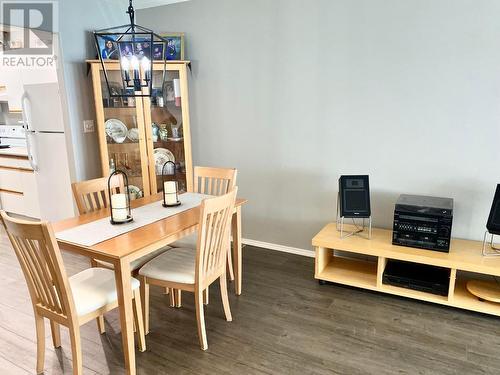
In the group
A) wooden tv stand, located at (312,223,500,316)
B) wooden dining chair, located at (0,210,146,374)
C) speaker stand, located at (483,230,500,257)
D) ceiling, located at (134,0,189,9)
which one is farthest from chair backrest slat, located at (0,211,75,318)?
ceiling, located at (134,0,189,9)

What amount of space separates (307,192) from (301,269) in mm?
712

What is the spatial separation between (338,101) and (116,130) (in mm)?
2220

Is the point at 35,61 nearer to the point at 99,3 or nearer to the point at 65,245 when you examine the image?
the point at 99,3

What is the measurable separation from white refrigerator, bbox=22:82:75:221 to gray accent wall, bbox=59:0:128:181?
0.44ft

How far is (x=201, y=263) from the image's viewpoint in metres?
2.06

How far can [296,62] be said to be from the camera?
320cm

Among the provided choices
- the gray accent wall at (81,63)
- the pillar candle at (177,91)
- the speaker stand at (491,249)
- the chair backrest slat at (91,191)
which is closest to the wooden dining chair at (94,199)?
the chair backrest slat at (91,191)

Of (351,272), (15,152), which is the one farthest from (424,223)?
(15,152)

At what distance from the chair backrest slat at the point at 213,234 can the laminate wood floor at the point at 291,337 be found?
0.45 metres

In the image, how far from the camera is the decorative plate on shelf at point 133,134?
368cm

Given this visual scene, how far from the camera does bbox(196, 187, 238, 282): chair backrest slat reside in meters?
1.98

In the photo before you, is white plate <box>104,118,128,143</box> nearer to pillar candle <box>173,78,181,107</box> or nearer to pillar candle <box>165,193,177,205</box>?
pillar candle <box>173,78,181,107</box>

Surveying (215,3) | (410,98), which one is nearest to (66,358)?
(410,98)

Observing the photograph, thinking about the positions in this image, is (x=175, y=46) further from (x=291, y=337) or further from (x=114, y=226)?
(x=291, y=337)
